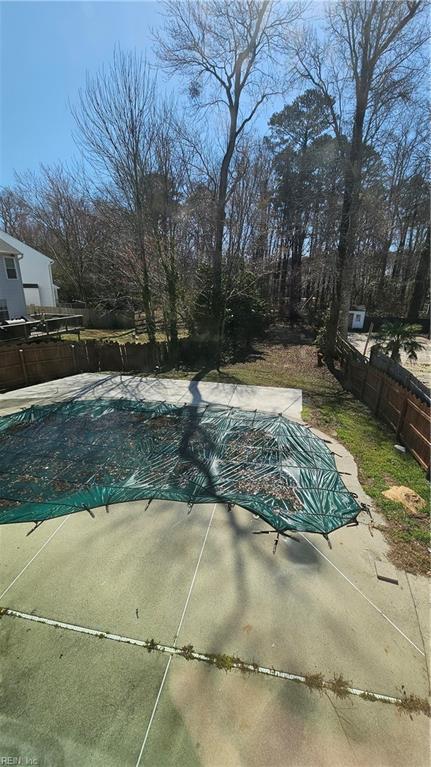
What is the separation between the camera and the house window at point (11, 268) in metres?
17.1

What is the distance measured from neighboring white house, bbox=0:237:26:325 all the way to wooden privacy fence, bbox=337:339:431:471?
56.3ft

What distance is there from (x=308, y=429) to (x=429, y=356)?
38.4 feet

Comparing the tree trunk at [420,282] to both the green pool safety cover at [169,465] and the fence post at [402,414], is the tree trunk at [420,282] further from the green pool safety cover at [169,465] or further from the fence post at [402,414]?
the green pool safety cover at [169,465]

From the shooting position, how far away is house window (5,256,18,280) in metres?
17.1

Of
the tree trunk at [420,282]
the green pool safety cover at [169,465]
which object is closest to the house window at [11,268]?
the green pool safety cover at [169,465]

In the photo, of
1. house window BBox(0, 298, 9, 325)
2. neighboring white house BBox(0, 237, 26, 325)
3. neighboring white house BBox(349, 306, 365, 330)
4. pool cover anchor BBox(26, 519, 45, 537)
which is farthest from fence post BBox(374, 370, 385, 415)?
house window BBox(0, 298, 9, 325)

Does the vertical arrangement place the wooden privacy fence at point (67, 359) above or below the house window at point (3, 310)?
below

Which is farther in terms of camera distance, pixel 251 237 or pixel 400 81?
pixel 251 237

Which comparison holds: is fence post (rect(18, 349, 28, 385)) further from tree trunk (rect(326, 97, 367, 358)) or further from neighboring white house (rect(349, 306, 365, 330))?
→ neighboring white house (rect(349, 306, 365, 330))

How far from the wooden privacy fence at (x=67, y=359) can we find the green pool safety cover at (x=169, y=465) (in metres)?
3.09

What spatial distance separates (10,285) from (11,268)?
91cm

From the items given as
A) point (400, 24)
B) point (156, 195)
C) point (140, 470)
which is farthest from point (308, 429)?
point (400, 24)

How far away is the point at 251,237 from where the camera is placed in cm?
1472

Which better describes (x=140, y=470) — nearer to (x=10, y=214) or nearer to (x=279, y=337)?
(x=279, y=337)
